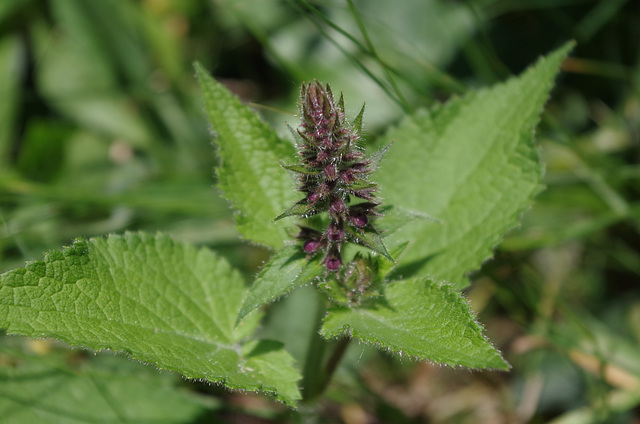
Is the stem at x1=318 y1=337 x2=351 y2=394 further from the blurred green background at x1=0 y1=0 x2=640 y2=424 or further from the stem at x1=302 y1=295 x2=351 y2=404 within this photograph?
the blurred green background at x1=0 y1=0 x2=640 y2=424

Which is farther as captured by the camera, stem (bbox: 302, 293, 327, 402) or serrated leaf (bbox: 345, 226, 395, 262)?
stem (bbox: 302, 293, 327, 402)

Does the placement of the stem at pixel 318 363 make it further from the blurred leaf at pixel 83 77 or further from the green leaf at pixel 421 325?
the blurred leaf at pixel 83 77

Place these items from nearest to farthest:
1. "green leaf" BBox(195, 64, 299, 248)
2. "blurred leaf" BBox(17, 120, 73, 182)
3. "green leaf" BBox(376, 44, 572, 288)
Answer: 1. "green leaf" BBox(195, 64, 299, 248)
2. "green leaf" BBox(376, 44, 572, 288)
3. "blurred leaf" BBox(17, 120, 73, 182)

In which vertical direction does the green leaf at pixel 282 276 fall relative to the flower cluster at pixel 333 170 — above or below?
below

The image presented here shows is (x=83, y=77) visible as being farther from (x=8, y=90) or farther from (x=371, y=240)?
(x=371, y=240)

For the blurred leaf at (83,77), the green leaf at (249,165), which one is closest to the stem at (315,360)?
the green leaf at (249,165)

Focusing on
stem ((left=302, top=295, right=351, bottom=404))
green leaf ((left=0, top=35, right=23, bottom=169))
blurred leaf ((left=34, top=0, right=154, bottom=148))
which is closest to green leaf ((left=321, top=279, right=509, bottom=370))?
stem ((left=302, top=295, right=351, bottom=404))

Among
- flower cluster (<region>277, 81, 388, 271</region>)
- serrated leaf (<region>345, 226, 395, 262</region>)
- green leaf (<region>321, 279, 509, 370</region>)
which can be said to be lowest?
Result: green leaf (<region>321, 279, 509, 370</region>)

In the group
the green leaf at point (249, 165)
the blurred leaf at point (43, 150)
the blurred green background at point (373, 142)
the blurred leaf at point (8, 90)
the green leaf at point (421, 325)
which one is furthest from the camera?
the blurred leaf at point (8, 90)
